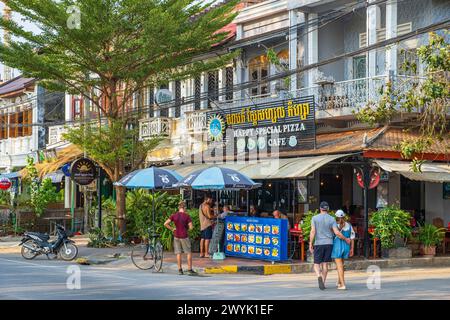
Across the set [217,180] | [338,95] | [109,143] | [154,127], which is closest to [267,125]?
[338,95]

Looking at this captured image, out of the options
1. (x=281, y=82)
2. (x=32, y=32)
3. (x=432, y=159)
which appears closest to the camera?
(x=432, y=159)

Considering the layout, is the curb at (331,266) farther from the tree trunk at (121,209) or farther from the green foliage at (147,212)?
the tree trunk at (121,209)

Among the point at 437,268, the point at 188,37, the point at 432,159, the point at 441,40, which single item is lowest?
the point at 437,268

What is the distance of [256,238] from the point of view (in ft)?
72.8

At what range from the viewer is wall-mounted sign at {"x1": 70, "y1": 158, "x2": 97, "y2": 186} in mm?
29469

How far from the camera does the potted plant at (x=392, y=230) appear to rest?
22.5m

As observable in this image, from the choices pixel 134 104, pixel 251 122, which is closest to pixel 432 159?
pixel 251 122

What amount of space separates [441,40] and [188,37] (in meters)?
11.0

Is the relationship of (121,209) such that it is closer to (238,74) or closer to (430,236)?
(238,74)

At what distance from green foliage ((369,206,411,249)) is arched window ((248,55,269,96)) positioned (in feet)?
31.6

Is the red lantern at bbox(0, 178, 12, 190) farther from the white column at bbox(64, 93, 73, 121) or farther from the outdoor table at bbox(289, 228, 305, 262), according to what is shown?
the outdoor table at bbox(289, 228, 305, 262)

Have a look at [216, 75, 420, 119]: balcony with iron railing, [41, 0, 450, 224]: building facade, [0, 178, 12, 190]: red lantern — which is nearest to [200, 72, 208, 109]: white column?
[41, 0, 450, 224]: building facade

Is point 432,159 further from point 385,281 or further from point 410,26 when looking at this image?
point 385,281

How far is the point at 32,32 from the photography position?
26.2 metres
